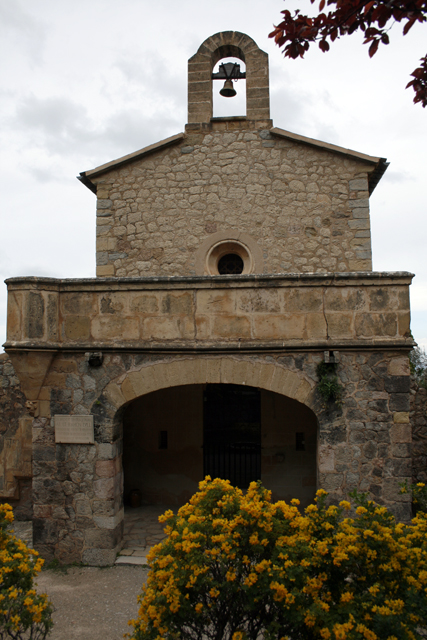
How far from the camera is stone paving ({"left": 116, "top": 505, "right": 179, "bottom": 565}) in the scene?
6.19m

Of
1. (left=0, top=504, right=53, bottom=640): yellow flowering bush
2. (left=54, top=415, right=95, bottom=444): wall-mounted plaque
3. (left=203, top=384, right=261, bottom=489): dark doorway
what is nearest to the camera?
(left=0, top=504, right=53, bottom=640): yellow flowering bush

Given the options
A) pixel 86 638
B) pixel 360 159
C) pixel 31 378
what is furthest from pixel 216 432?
pixel 360 159

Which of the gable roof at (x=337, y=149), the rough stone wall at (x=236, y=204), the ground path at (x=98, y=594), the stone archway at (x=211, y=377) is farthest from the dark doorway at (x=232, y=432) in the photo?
the gable roof at (x=337, y=149)

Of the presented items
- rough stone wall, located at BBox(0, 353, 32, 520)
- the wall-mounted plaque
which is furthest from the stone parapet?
rough stone wall, located at BBox(0, 353, 32, 520)

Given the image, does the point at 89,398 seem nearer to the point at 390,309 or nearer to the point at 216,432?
the point at 216,432

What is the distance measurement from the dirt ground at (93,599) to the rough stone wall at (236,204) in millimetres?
5405

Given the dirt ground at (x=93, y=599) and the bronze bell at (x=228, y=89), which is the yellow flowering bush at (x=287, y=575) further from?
the bronze bell at (x=228, y=89)

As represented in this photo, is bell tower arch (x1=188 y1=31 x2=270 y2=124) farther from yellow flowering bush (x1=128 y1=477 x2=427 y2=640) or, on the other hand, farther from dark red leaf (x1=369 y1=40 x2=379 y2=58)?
yellow flowering bush (x1=128 y1=477 x2=427 y2=640)

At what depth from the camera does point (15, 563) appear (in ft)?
12.2

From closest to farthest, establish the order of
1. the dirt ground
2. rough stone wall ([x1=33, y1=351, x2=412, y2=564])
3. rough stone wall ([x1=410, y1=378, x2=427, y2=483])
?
the dirt ground → rough stone wall ([x1=33, y1=351, x2=412, y2=564]) → rough stone wall ([x1=410, y1=378, x2=427, y2=483])

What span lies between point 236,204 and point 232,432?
440cm

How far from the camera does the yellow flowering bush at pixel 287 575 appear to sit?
308cm

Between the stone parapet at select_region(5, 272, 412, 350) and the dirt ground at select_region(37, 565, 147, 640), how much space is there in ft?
9.21

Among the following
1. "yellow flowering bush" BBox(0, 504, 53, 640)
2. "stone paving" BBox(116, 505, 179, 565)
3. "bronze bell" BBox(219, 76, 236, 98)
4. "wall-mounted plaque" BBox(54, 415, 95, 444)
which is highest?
"bronze bell" BBox(219, 76, 236, 98)
